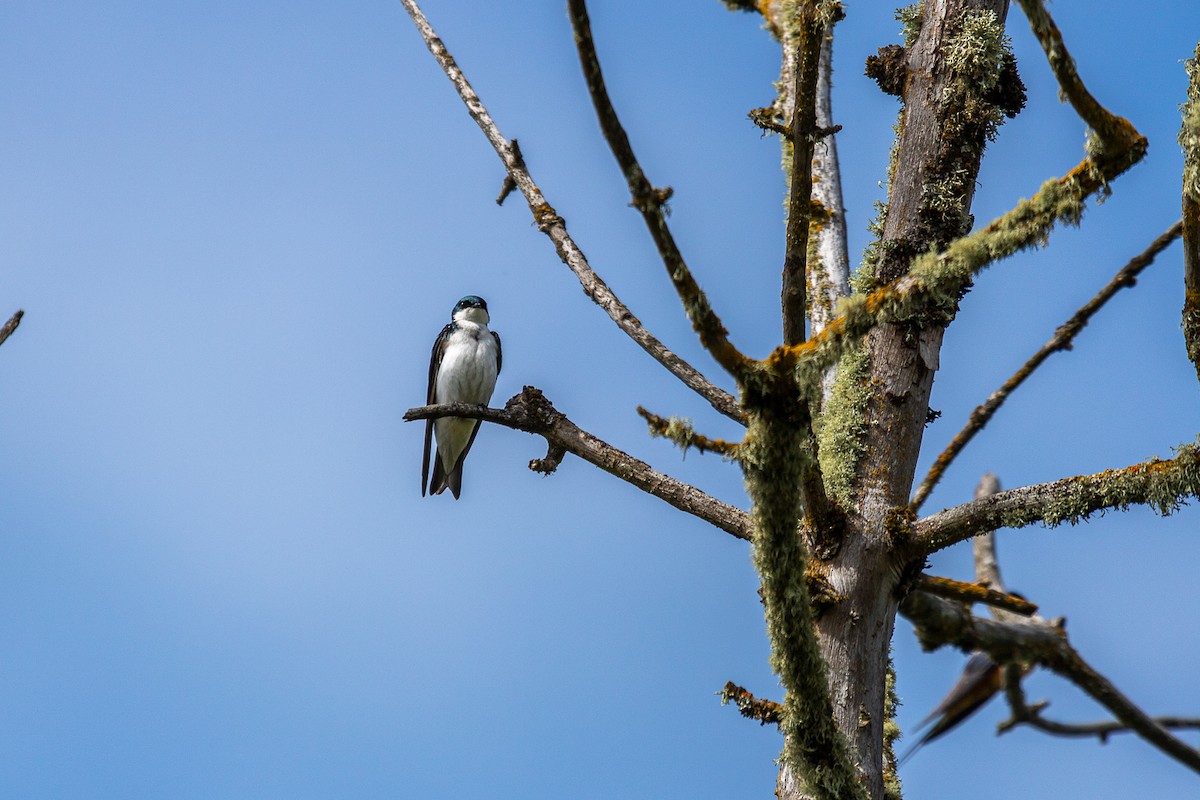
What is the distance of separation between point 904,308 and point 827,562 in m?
1.13

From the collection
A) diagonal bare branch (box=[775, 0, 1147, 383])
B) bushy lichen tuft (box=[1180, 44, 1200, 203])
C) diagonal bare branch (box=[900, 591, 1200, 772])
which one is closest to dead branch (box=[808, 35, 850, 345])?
bushy lichen tuft (box=[1180, 44, 1200, 203])

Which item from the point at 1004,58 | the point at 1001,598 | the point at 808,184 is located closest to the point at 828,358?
the point at 808,184

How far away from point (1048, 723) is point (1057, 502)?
2.33 meters

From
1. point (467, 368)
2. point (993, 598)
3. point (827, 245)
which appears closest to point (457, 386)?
point (467, 368)

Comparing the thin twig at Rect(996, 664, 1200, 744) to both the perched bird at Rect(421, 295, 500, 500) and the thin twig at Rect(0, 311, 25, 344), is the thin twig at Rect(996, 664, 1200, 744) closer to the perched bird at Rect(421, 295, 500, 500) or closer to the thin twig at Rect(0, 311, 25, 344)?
the thin twig at Rect(0, 311, 25, 344)

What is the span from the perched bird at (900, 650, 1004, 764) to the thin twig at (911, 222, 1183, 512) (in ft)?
9.81

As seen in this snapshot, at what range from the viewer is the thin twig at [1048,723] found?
121 cm

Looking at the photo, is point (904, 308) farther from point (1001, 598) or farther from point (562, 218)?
point (562, 218)

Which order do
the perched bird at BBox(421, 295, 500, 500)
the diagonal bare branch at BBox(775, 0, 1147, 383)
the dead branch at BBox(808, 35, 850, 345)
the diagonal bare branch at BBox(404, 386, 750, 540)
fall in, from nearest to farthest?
the diagonal bare branch at BBox(775, 0, 1147, 383) < the diagonal bare branch at BBox(404, 386, 750, 540) < the dead branch at BBox(808, 35, 850, 345) < the perched bird at BBox(421, 295, 500, 500)

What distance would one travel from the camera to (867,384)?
3.82m

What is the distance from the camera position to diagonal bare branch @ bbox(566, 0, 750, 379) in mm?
2248

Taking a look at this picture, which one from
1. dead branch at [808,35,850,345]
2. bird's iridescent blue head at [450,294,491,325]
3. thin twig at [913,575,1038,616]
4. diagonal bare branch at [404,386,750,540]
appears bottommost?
thin twig at [913,575,1038,616]

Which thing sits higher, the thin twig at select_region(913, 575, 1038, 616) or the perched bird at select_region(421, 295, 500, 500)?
the perched bird at select_region(421, 295, 500, 500)

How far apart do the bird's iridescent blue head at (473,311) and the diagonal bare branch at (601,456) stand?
6690mm
